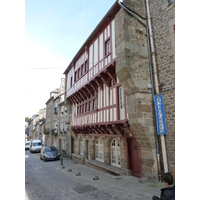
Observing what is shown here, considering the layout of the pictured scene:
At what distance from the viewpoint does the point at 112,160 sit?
9.61 meters

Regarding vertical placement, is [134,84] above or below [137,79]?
below

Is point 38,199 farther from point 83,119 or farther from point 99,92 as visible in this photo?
point 83,119

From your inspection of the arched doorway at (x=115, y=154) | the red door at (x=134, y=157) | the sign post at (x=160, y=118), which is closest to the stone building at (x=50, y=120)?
the arched doorway at (x=115, y=154)

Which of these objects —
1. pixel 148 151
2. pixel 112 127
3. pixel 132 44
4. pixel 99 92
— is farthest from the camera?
pixel 99 92

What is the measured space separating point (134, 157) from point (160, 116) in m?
2.57

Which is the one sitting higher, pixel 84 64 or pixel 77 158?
pixel 84 64

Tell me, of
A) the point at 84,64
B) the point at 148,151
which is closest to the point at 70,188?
the point at 148,151

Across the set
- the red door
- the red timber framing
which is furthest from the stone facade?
the red timber framing

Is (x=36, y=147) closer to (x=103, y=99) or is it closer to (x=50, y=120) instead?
(x=50, y=120)

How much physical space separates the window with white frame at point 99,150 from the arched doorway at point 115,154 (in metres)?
1.43

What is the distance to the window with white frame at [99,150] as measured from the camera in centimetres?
1100

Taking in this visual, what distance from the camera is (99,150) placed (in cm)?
1130

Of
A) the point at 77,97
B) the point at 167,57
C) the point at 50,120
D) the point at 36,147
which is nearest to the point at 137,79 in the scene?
the point at 167,57
